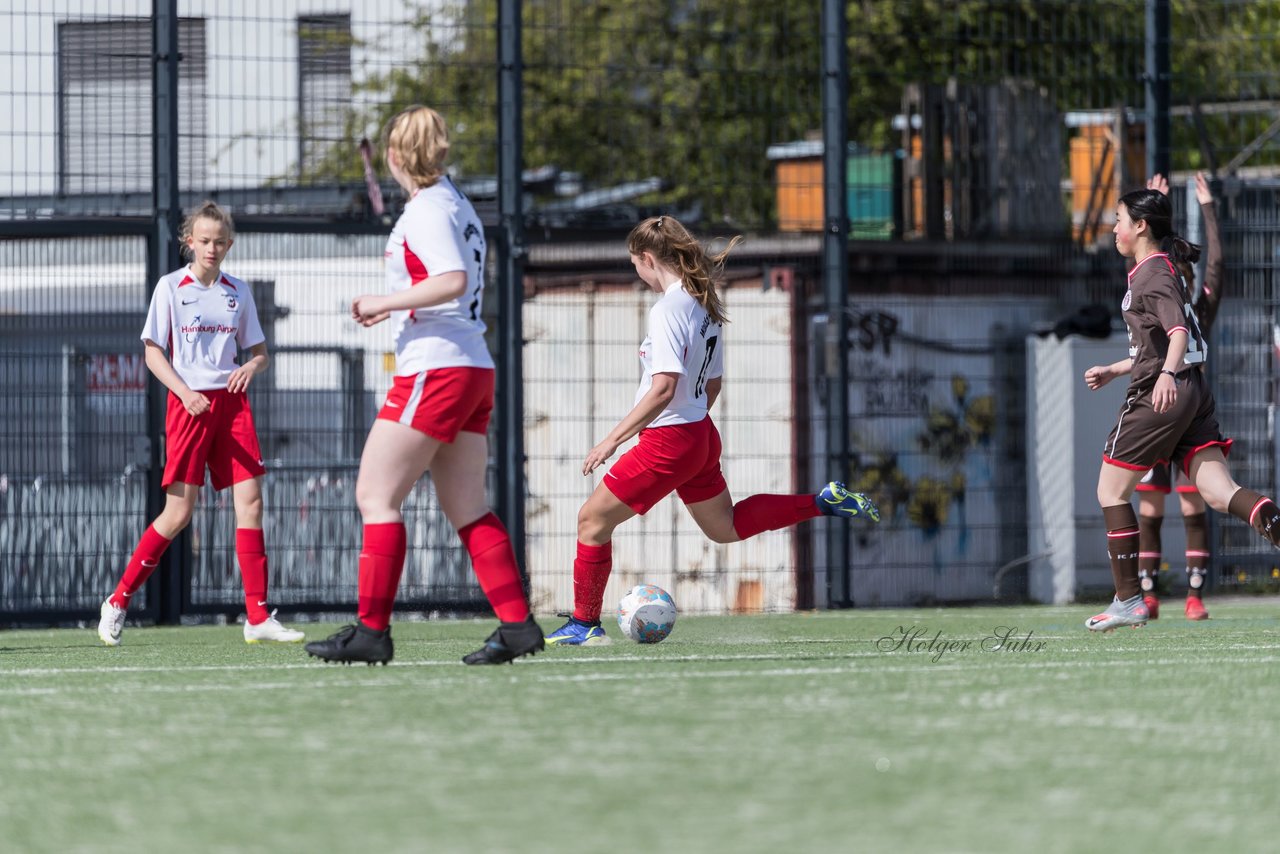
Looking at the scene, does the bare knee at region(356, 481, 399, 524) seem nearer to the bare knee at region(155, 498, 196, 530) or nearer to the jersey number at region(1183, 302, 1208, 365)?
the bare knee at region(155, 498, 196, 530)

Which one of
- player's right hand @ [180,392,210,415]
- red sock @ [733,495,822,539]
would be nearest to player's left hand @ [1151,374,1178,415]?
red sock @ [733,495,822,539]

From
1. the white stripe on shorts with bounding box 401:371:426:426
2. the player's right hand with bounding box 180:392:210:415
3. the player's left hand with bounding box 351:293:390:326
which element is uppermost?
the player's left hand with bounding box 351:293:390:326

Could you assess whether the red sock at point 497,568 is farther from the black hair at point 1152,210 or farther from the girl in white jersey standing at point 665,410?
the black hair at point 1152,210

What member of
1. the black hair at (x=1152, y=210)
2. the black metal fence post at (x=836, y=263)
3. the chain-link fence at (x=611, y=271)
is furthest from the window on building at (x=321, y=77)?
the black hair at (x=1152, y=210)

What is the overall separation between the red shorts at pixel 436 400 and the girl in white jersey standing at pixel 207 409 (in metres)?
→ 2.67

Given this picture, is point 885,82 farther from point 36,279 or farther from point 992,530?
point 36,279

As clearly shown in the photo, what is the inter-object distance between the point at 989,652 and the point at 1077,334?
23.5ft

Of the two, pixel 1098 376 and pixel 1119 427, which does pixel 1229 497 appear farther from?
pixel 1098 376

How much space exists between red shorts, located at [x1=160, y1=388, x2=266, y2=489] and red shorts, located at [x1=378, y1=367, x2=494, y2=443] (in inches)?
108

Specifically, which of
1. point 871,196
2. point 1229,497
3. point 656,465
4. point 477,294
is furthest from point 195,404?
point 871,196

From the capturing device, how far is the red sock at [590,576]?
816cm

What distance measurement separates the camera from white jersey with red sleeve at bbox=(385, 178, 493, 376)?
256 inches

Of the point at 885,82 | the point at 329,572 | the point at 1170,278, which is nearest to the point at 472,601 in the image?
the point at 329,572

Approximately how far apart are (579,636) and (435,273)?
7.26ft
